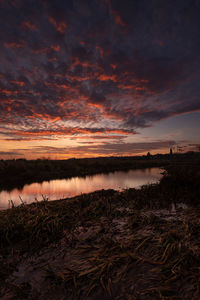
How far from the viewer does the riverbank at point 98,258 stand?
3.28 meters

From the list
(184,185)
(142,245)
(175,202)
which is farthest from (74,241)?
(184,185)

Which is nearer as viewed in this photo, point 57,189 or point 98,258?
point 98,258

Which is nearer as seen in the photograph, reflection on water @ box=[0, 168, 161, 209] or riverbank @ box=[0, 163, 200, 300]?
riverbank @ box=[0, 163, 200, 300]

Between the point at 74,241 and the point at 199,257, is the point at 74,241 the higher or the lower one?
the lower one

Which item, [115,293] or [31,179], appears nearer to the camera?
[115,293]

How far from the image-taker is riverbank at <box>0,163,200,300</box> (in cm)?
328

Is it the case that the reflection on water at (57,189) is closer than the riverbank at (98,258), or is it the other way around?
the riverbank at (98,258)

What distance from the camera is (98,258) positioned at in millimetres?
4215

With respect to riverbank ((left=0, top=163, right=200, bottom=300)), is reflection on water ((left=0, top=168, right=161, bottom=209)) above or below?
below

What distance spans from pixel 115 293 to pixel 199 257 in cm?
212

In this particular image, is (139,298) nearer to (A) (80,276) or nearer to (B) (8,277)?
(A) (80,276)

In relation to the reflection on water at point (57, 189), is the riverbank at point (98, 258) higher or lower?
higher

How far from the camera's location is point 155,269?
3.60 metres

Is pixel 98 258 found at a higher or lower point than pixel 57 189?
higher
